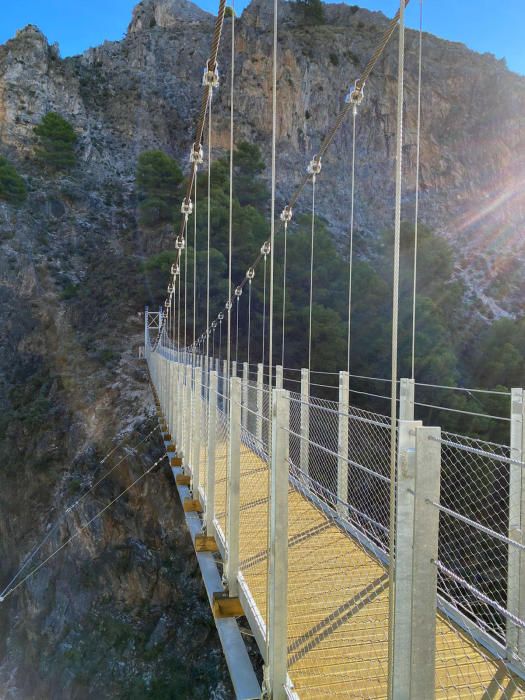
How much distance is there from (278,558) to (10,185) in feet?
76.4

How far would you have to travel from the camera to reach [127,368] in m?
15.6

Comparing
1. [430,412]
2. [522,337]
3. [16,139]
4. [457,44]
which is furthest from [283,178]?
[457,44]

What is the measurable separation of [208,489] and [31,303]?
17705 millimetres

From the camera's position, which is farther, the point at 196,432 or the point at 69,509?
the point at 69,509

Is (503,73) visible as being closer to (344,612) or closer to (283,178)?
(283,178)

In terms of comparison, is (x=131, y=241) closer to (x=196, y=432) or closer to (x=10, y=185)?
(x=10, y=185)

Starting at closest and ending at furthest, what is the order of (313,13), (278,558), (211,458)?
(278,558) < (211,458) < (313,13)

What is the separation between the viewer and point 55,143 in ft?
79.9

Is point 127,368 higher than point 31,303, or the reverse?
point 31,303

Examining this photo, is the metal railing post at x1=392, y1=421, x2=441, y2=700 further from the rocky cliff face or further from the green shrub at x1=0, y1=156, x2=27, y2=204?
the green shrub at x1=0, y1=156, x2=27, y2=204

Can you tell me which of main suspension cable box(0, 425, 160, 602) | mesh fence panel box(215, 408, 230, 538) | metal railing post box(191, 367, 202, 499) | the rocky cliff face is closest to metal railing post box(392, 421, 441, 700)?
mesh fence panel box(215, 408, 230, 538)

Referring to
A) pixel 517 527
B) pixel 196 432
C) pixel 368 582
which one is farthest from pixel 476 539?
pixel 517 527

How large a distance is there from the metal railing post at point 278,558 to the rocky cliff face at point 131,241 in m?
7.89

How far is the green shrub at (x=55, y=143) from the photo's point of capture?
78.8 ft
